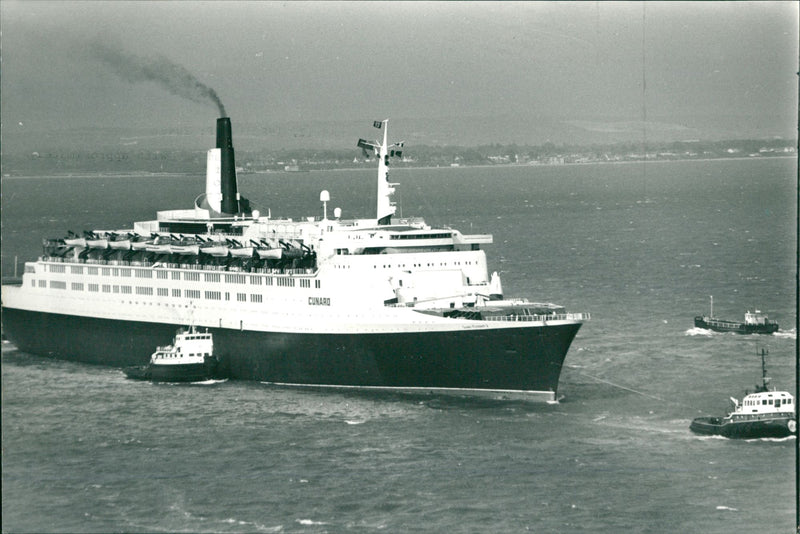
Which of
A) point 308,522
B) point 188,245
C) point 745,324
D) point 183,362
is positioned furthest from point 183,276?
point 745,324

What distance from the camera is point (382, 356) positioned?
45031 millimetres

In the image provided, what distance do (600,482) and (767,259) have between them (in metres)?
49.7

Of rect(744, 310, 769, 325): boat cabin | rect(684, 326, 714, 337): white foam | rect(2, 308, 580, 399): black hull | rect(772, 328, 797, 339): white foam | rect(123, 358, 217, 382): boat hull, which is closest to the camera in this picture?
rect(2, 308, 580, 399): black hull

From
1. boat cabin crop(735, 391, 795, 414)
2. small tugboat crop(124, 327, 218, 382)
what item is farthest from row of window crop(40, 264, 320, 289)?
boat cabin crop(735, 391, 795, 414)

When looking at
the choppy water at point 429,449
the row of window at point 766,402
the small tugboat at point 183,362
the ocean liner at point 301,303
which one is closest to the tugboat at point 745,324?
the choppy water at point 429,449

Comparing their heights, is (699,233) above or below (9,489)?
above

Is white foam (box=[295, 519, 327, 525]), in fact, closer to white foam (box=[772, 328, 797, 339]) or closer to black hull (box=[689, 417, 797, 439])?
black hull (box=[689, 417, 797, 439])

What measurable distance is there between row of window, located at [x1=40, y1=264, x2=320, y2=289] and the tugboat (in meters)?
17.6

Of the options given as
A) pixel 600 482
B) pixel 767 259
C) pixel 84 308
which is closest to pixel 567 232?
pixel 767 259

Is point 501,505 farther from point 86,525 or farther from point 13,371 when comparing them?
point 13,371

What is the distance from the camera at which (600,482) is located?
111 ft

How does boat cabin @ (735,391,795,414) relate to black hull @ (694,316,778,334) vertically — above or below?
below

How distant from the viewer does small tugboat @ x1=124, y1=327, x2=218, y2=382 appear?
4712 centimetres

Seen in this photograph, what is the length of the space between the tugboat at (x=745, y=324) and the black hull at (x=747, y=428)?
15.7 meters
